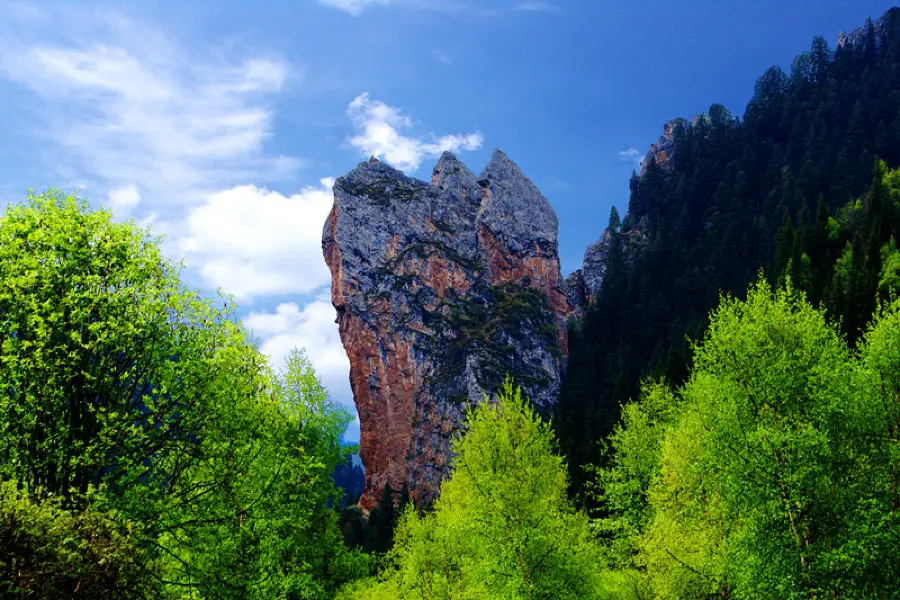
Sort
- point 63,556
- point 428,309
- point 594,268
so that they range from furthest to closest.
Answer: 1. point 594,268
2. point 428,309
3. point 63,556

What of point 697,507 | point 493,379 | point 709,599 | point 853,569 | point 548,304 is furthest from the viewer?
point 548,304

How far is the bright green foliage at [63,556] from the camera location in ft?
33.8

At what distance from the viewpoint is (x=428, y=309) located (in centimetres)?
15225

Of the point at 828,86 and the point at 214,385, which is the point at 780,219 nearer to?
the point at 828,86

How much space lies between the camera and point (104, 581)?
11.4 m

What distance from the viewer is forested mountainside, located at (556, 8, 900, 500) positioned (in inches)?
3423

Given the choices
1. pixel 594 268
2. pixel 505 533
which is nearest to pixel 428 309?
pixel 594 268

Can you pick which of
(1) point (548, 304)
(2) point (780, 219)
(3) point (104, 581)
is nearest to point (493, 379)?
(1) point (548, 304)

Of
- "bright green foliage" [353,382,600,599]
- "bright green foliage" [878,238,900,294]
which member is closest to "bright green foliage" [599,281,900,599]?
"bright green foliage" [353,382,600,599]

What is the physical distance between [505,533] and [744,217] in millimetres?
131490

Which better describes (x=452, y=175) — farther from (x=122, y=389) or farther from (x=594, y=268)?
(x=122, y=389)

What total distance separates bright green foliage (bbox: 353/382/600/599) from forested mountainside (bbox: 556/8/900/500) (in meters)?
53.1

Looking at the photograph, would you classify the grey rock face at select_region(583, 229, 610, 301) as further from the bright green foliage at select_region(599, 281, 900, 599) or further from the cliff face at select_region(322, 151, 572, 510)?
the bright green foliage at select_region(599, 281, 900, 599)

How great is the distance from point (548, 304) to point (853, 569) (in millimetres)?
144549
